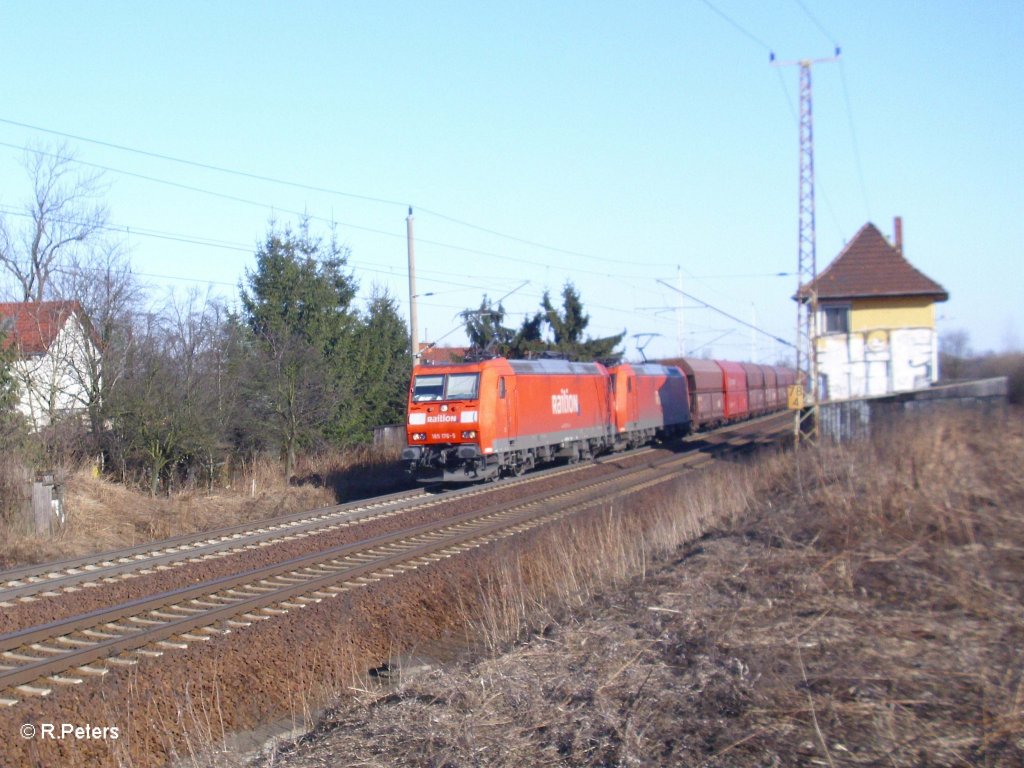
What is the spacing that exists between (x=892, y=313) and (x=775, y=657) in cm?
2513

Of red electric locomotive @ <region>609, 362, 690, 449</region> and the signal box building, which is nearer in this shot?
the signal box building

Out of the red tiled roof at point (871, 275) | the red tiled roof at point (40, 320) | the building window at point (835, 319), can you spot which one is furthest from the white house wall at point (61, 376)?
the building window at point (835, 319)

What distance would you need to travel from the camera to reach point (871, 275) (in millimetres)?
28859

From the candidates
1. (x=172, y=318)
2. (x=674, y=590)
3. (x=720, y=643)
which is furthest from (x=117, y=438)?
(x=720, y=643)

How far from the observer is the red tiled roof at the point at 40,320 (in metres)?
20.1

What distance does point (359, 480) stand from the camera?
75.4 ft

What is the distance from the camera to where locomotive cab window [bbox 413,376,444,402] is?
2055cm

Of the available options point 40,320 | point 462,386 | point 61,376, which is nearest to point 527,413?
point 462,386

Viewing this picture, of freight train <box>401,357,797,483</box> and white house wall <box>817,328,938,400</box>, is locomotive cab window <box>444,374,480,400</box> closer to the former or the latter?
freight train <box>401,357,797,483</box>

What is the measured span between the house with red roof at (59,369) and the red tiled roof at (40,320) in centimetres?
2

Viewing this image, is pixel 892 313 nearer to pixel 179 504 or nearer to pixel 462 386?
pixel 462 386

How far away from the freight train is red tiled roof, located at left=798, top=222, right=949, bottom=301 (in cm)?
682

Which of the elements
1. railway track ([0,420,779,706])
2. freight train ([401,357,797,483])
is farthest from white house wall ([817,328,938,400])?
railway track ([0,420,779,706])

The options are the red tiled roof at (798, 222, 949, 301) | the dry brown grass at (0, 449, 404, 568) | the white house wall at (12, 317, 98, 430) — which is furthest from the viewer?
the red tiled roof at (798, 222, 949, 301)
